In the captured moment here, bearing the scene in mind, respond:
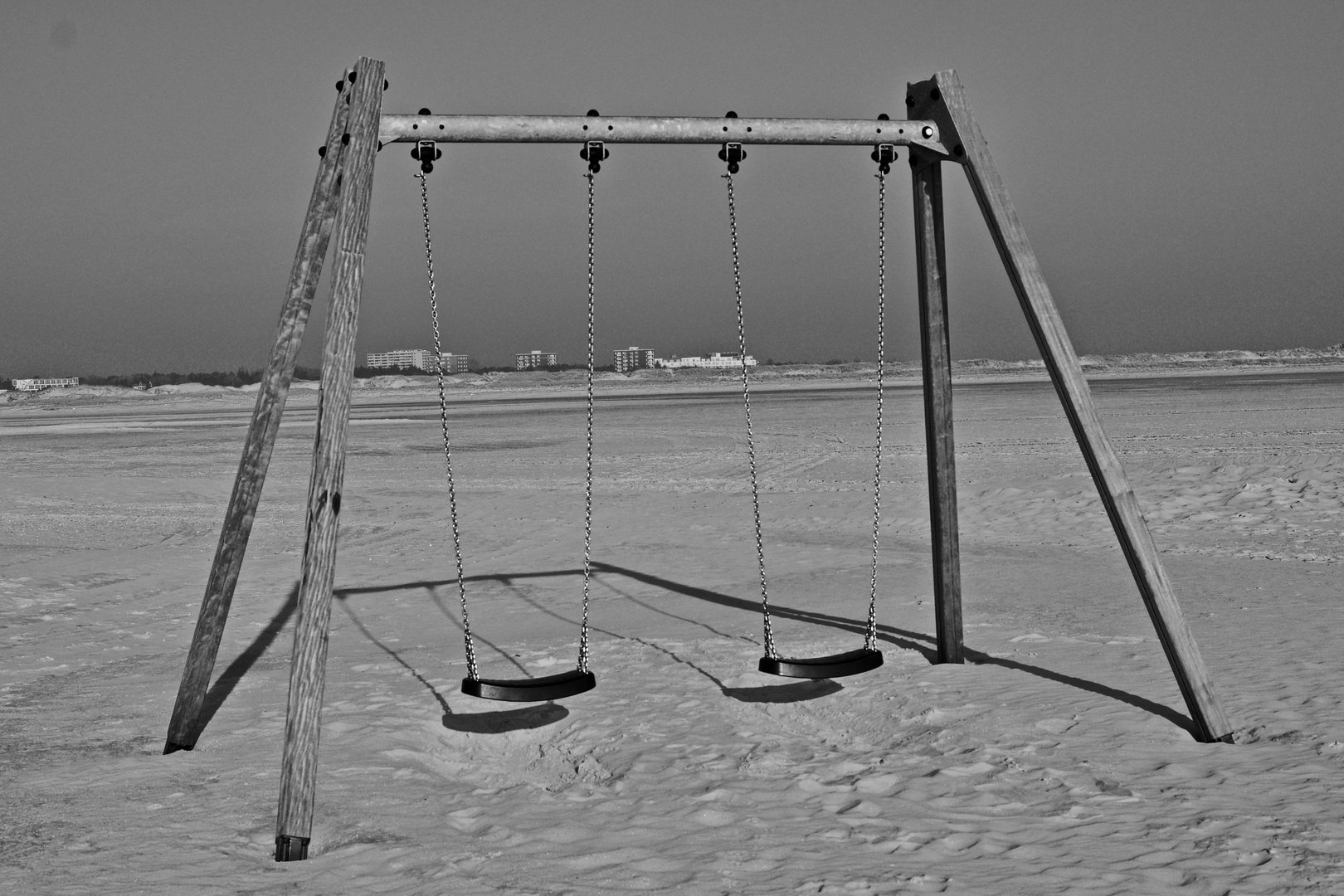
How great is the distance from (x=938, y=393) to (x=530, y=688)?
2591mm

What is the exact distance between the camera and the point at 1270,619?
21.6 ft

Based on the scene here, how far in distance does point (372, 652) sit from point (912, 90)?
4297 mm

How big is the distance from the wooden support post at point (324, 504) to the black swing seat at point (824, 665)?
76.2 inches

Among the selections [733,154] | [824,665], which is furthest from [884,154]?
[824,665]

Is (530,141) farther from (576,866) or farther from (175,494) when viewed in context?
(175,494)

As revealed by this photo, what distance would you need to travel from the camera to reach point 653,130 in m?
4.90

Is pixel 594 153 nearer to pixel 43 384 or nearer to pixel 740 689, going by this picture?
pixel 740 689

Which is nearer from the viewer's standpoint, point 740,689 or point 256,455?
point 256,455

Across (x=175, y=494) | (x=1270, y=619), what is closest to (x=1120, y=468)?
(x=1270, y=619)

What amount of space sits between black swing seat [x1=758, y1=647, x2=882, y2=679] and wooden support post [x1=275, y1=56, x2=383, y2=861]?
1.94 meters

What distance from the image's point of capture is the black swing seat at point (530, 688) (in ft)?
14.7

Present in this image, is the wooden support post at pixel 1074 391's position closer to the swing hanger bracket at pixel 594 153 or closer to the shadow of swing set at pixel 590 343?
the shadow of swing set at pixel 590 343

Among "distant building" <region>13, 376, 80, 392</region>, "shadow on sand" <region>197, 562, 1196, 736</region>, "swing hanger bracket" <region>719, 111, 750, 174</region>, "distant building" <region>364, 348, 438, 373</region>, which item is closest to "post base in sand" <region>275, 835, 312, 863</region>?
"shadow on sand" <region>197, 562, 1196, 736</region>

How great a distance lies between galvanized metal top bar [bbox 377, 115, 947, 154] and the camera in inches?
178
